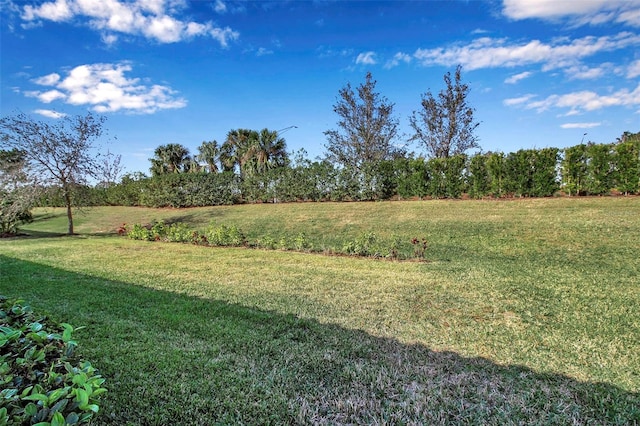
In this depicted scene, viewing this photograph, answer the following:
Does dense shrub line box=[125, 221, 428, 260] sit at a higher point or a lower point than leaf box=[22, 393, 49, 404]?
lower

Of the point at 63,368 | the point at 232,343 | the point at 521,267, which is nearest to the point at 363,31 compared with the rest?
the point at 521,267

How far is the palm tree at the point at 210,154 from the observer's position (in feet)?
98.6

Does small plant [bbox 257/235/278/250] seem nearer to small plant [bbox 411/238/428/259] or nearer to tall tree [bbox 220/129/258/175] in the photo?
small plant [bbox 411/238/428/259]

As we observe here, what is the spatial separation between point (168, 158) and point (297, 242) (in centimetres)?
2472

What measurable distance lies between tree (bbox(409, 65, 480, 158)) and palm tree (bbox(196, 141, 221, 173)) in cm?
1783

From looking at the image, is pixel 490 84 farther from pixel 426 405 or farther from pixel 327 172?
pixel 426 405

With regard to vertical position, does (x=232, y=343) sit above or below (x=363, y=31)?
below

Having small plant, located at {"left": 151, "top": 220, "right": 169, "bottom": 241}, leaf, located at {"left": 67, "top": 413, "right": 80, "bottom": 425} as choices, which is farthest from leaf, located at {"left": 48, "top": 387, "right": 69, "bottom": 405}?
small plant, located at {"left": 151, "top": 220, "right": 169, "bottom": 241}

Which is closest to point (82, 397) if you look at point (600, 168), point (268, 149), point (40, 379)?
point (40, 379)

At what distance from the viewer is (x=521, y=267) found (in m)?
6.15

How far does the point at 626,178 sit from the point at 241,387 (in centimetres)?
1281

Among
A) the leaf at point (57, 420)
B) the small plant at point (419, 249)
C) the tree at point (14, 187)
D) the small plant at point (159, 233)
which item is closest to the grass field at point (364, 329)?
the small plant at point (419, 249)

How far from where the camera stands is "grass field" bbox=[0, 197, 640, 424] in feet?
6.96

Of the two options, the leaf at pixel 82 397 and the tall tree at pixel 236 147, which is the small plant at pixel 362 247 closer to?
the leaf at pixel 82 397
